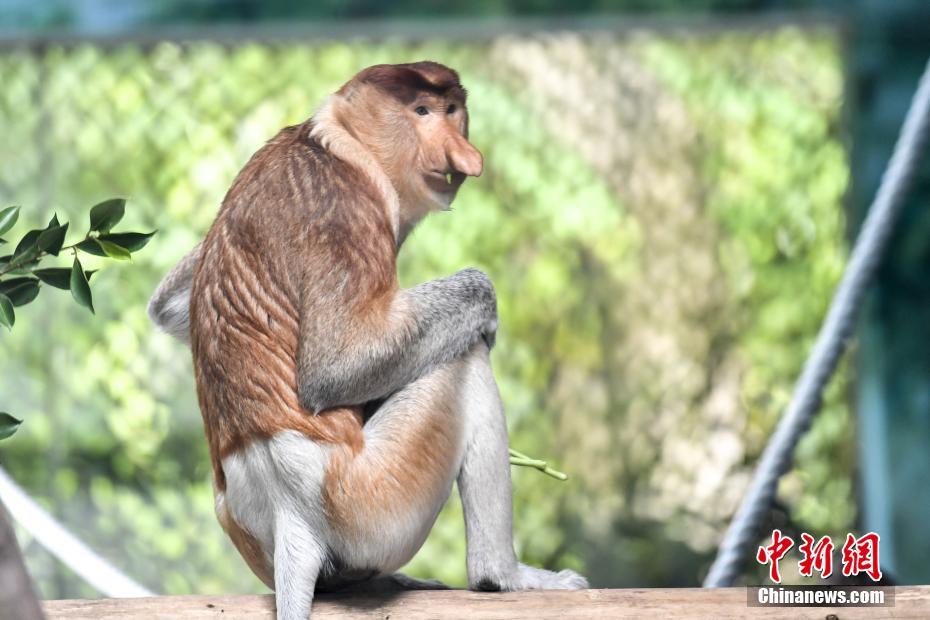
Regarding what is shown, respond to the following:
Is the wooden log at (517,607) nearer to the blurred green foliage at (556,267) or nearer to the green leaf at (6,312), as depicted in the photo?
the green leaf at (6,312)

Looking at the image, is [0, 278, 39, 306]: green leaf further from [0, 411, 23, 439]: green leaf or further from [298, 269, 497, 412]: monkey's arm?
[298, 269, 497, 412]: monkey's arm

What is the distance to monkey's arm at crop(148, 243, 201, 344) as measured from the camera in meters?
2.38

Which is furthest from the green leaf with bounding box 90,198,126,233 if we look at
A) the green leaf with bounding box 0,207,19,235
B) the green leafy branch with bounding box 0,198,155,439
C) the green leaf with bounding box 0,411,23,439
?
the green leaf with bounding box 0,411,23,439

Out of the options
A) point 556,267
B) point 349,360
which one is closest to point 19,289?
point 349,360

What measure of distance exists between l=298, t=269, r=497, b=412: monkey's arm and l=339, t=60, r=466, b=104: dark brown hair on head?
342mm

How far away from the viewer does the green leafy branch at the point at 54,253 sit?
1.68 m

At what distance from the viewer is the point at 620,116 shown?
16.4 feet

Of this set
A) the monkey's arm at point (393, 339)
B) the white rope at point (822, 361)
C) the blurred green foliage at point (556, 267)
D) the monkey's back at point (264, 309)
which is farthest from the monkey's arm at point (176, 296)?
the blurred green foliage at point (556, 267)

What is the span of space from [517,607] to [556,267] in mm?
2977

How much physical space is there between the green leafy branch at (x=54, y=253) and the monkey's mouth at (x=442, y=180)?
23.1 inches

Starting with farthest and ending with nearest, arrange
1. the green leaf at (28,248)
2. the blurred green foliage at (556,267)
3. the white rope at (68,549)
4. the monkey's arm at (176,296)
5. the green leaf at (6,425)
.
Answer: the blurred green foliage at (556,267), the white rope at (68,549), the monkey's arm at (176,296), the green leaf at (28,248), the green leaf at (6,425)

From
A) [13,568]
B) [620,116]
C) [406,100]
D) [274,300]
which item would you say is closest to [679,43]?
[620,116]

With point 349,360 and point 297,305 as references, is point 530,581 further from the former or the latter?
point 297,305

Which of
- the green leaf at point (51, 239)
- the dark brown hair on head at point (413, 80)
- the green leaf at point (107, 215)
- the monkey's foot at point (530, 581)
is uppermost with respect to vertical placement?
the dark brown hair on head at point (413, 80)
